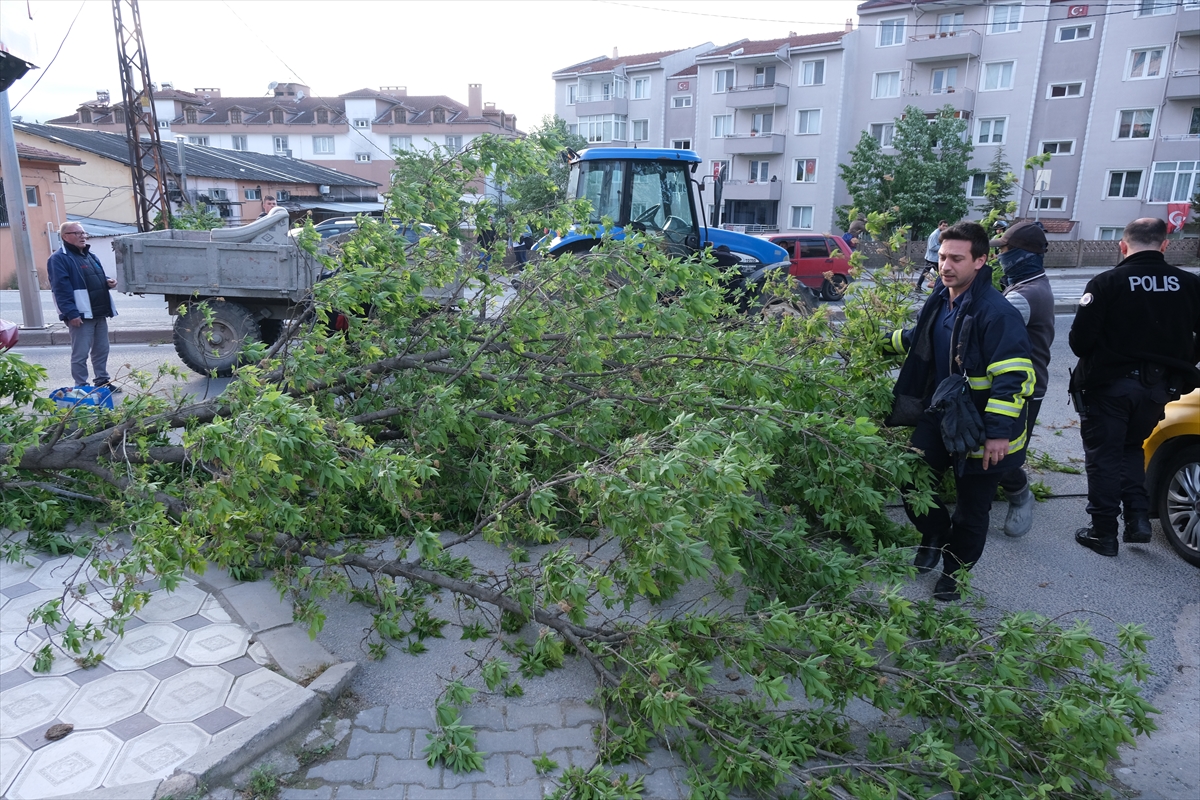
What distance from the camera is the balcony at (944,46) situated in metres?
37.9

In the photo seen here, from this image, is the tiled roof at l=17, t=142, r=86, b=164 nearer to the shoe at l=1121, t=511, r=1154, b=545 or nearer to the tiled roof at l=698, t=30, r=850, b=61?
the shoe at l=1121, t=511, r=1154, b=545

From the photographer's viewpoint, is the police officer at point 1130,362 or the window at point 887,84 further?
the window at point 887,84

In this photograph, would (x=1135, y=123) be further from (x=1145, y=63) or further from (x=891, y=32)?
(x=891, y=32)

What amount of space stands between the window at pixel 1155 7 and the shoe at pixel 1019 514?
3928 centimetres

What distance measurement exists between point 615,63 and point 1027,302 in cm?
5068

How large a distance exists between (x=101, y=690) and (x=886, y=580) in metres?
3.34

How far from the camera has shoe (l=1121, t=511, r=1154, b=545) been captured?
4820 mm

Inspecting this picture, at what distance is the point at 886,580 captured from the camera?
350 cm

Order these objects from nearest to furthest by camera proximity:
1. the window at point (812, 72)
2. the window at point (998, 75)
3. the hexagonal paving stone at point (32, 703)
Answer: the hexagonal paving stone at point (32, 703) < the window at point (998, 75) < the window at point (812, 72)

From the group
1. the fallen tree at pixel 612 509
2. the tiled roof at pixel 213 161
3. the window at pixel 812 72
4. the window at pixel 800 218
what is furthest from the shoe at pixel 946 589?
the window at pixel 812 72

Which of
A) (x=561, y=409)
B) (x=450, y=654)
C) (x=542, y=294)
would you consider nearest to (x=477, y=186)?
(x=542, y=294)

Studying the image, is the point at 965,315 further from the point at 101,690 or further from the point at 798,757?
the point at 101,690

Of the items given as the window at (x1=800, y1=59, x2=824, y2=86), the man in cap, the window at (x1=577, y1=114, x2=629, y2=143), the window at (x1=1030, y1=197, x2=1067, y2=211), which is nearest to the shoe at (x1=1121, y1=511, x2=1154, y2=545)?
the man in cap

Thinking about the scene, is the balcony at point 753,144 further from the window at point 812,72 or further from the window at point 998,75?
the window at point 998,75
